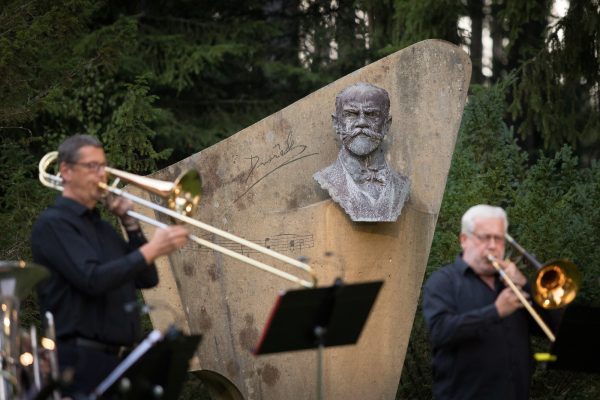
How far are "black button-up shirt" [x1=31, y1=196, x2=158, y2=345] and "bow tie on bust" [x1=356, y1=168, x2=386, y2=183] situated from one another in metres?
3.18

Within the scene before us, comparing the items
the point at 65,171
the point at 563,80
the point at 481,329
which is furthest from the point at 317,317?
the point at 563,80

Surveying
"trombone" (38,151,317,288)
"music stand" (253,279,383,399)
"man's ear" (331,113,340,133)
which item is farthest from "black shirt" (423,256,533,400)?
"man's ear" (331,113,340,133)

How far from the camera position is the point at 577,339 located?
6.44 metres

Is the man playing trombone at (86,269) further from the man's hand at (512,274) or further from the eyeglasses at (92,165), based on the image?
the man's hand at (512,274)

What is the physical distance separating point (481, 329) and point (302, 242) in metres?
3.29

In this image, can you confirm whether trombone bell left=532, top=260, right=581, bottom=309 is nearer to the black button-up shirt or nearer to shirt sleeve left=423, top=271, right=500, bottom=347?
shirt sleeve left=423, top=271, right=500, bottom=347

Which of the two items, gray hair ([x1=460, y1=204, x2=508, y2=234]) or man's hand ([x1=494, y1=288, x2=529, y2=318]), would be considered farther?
gray hair ([x1=460, y1=204, x2=508, y2=234])

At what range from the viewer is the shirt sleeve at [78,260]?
616 cm

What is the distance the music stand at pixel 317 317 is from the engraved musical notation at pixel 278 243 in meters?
3.01

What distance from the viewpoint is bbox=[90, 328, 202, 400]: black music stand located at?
5.71 m

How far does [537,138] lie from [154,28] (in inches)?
219

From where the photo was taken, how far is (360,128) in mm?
9336

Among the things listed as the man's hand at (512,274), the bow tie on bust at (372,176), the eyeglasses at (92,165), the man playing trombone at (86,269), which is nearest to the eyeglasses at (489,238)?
the man's hand at (512,274)

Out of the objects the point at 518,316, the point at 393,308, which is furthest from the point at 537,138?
the point at 518,316
